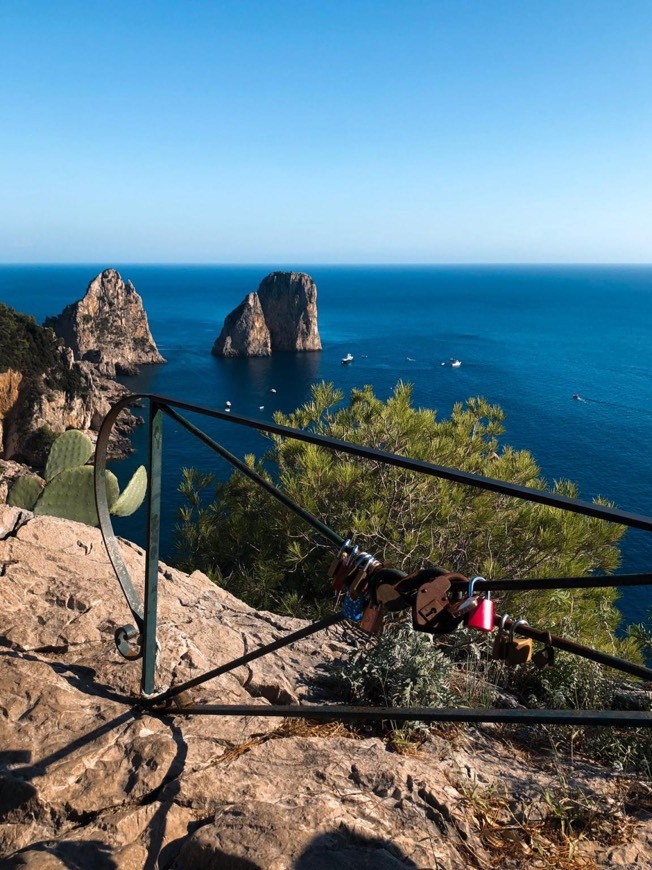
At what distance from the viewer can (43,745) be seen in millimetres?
2281

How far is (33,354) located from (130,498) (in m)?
43.7

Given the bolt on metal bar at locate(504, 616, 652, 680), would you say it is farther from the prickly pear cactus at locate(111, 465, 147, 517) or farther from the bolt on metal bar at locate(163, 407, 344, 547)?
the prickly pear cactus at locate(111, 465, 147, 517)

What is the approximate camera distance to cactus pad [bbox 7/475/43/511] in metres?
5.52

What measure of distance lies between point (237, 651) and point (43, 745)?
44.0 inches

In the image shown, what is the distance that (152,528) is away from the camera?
230cm

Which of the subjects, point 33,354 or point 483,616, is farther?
point 33,354

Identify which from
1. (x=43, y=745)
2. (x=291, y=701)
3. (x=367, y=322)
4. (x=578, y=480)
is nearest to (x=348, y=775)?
(x=291, y=701)

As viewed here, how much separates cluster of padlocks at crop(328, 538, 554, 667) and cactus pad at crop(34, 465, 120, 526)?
364 centimetres

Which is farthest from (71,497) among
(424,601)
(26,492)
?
(424,601)

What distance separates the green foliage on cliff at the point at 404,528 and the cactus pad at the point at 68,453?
76.3 inches

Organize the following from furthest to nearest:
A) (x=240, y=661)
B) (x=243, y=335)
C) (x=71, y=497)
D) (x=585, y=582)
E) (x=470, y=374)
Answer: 1. (x=243, y=335)
2. (x=470, y=374)
3. (x=71, y=497)
4. (x=240, y=661)
5. (x=585, y=582)

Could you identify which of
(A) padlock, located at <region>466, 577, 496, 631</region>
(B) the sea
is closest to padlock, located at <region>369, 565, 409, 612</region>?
(A) padlock, located at <region>466, 577, 496, 631</region>

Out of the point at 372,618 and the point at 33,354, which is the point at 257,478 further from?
the point at 33,354

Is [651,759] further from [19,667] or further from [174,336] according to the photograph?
[174,336]
